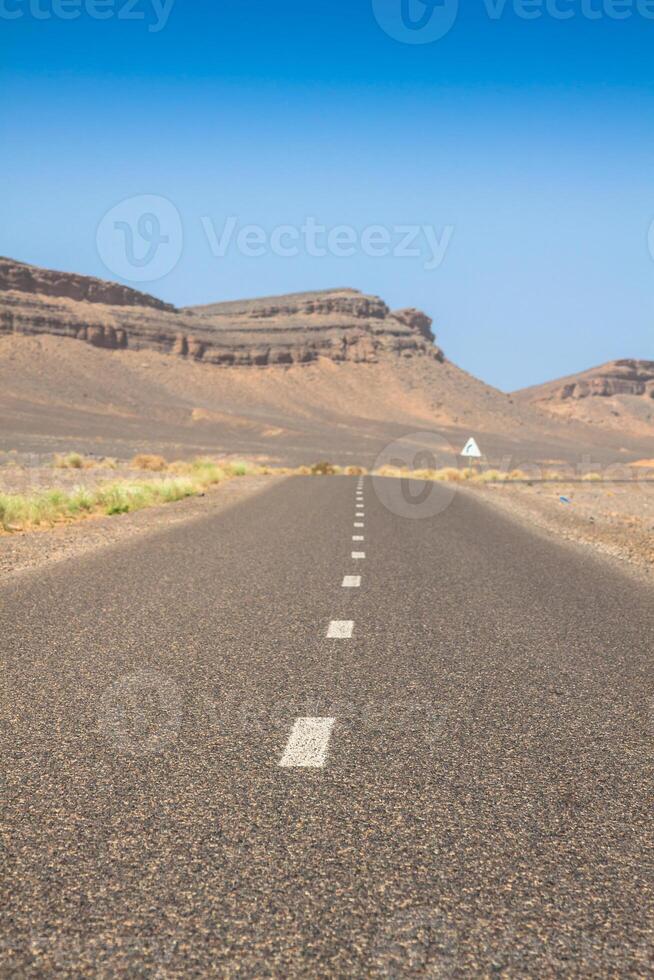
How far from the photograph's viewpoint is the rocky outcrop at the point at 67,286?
471ft

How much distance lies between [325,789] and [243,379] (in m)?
139

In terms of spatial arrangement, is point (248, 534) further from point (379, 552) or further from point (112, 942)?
point (112, 942)

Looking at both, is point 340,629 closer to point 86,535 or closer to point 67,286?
point 86,535

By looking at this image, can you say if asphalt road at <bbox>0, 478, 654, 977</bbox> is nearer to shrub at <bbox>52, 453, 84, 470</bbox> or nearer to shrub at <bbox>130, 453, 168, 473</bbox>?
shrub at <bbox>52, 453, 84, 470</bbox>

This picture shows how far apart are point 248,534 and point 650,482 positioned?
3975cm

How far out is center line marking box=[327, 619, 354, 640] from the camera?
295 inches

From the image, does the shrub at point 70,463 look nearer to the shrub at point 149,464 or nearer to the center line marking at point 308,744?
the shrub at point 149,464

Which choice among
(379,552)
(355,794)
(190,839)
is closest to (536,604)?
(379,552)

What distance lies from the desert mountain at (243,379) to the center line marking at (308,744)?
7907cm

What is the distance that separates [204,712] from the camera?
17.5 feet

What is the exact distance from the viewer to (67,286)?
5950 inches

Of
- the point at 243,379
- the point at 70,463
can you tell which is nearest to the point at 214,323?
the point at 243,379

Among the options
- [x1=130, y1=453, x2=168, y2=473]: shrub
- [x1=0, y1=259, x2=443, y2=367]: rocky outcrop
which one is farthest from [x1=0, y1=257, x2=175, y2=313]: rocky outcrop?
[x1=130, y1=453, x2=168, y2=473]: shrub

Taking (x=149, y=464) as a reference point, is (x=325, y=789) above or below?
above
